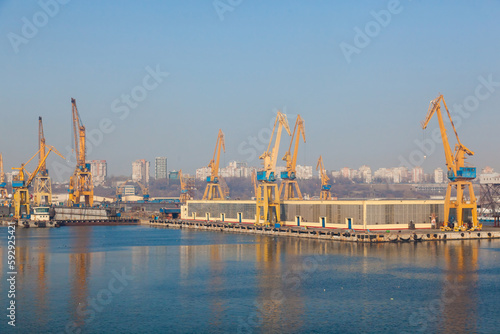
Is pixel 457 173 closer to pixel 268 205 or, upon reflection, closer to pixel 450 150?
pixel 450 150

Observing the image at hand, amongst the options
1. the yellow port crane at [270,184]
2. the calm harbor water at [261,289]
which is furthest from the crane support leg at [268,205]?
the calm harbor water at [261,289]

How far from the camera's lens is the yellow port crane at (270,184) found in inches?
3573

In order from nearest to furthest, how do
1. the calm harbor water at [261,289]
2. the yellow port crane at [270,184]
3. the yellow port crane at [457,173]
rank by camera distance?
the calm harbor water at [261,289], the yellow port crane at [457,173], the yellow port crane at [270,184]

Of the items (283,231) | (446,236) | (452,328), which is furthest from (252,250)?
(452,328)

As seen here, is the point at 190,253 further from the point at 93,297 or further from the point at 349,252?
the point at 93,297

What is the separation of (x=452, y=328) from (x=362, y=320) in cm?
494

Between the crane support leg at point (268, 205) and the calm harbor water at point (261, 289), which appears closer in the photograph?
the calm harbor water at point (261, 289)

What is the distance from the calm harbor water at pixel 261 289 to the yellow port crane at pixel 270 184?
919 inches

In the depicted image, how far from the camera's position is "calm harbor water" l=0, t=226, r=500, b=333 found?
33.3 m

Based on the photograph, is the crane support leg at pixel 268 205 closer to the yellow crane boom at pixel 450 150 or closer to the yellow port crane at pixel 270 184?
the yellow port crane at pixel 270 184

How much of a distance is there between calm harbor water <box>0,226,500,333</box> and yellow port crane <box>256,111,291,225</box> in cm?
2335

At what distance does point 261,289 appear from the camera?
42531 mm

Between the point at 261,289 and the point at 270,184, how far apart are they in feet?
164

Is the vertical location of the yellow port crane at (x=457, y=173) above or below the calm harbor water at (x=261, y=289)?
above
